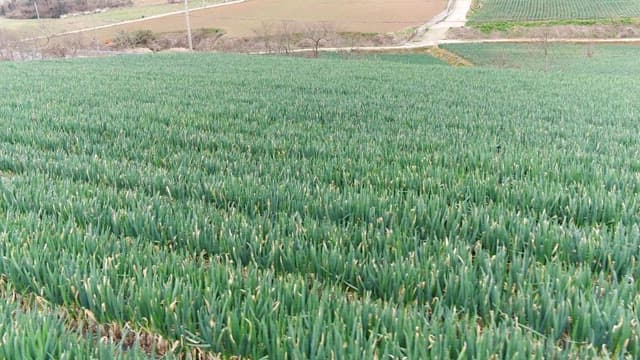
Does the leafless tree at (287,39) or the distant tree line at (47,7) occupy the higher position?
the distant tree line at (47,7)

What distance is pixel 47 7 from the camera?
8694cm

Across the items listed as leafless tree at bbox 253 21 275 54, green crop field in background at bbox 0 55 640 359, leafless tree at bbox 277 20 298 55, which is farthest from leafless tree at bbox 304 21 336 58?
green crop field in background at bbox 0 55 640 359

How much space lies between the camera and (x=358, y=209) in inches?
135

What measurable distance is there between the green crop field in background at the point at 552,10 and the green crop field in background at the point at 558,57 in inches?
522

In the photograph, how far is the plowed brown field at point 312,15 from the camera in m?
62.2

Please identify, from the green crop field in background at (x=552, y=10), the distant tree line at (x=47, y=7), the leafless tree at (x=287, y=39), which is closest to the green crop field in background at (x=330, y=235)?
the leafless tree at (x=287, y=39)

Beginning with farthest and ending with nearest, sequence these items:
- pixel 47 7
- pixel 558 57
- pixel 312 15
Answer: pixel 47 7, pixel 312 15, pixel 558 57

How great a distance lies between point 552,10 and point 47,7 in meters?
89.1

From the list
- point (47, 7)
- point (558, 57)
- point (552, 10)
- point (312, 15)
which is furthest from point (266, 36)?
point (47, 7)

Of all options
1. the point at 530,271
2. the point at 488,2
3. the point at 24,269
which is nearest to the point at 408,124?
the point at 530,271

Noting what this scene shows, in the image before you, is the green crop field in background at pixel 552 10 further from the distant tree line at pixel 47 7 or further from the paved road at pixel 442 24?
the distant tree line at pixel 47 7

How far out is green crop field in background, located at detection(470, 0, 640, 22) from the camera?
5797cm

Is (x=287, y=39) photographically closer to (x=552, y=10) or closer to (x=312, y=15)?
(x=312, y=15)

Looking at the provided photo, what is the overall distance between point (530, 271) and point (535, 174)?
8.43ft
